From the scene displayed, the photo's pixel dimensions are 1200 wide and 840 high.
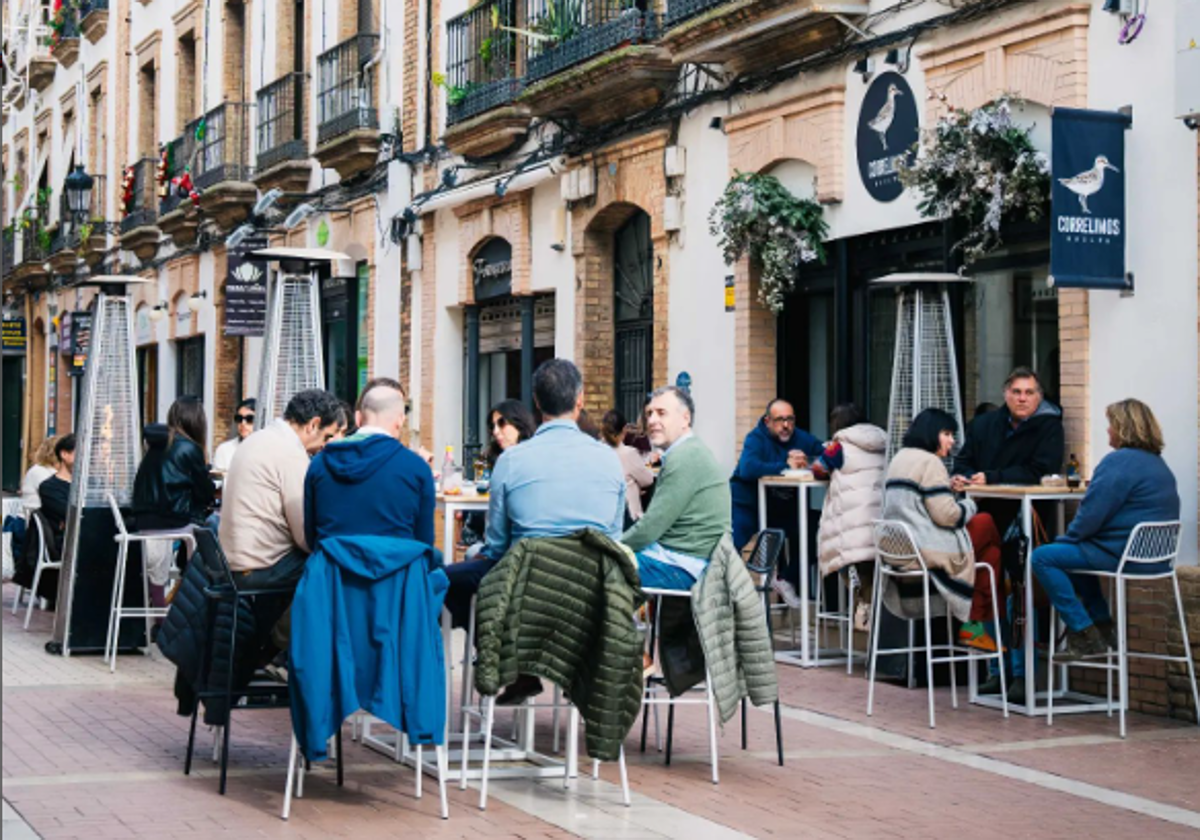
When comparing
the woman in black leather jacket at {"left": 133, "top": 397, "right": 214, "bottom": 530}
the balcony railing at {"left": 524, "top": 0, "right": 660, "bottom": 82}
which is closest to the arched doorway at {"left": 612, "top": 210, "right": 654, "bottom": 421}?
the balcony railing at {"left": 524, "top": 0, "right": 660, "bottom": 82}

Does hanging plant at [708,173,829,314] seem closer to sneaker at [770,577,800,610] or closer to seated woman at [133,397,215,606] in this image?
sneaker at [770,577,800,610]

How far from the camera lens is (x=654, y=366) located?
15281 millimetres

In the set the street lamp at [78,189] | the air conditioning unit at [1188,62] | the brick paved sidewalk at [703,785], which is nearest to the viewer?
the brick paved sidewalk at [703,785]

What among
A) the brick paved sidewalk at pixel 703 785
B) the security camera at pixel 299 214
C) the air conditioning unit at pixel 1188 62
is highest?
the security camera at pixel 299 214

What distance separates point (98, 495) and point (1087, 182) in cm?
683

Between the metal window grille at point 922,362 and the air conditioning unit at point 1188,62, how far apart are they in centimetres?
230

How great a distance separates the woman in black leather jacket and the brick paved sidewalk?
221cm

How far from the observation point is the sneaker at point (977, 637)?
31.3 feet

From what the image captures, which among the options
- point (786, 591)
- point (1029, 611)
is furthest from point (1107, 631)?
point (786, 591)

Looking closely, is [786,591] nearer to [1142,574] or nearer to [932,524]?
[932,524]

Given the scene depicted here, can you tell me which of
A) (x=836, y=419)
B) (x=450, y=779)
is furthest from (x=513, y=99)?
(x=450, y=779)

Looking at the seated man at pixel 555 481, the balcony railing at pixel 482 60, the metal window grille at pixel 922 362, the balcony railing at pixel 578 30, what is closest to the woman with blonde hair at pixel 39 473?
the balcony railing at pixel 482 60

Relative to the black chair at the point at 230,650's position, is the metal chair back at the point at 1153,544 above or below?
above

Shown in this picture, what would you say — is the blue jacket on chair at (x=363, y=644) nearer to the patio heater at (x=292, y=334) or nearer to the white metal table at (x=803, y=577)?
the white metal table at (x=803, y=577)
